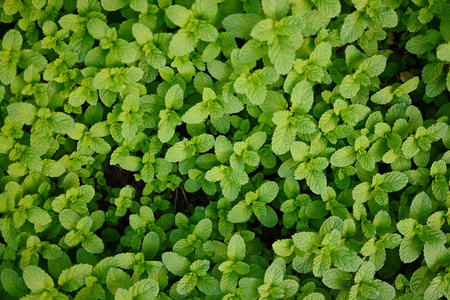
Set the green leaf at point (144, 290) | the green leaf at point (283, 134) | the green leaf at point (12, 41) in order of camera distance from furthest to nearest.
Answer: the green leaf at point (12, 41) → the green leaf at point (283, 134) → the green leaf at point (144, 290)

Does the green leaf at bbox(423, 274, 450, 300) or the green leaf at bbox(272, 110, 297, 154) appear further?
the green leaf at bbox(272, 110, 297, 154)

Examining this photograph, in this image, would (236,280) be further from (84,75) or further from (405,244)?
(84,75)

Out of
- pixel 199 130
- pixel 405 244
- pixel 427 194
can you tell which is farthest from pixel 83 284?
pixel 427 194

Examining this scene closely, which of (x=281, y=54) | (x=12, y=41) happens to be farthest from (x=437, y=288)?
(x=12, y=41)

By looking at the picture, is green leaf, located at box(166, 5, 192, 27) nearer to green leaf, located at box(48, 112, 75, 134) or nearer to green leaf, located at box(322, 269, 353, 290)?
green leaf, located at box(48, 112, 75, 134)

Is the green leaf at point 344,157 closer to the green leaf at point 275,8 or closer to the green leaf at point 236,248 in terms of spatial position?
the green leaf at point 236,248

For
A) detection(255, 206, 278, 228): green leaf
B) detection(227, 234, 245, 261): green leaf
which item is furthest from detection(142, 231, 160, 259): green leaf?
detection(255, 206, 278, 228): green leaf

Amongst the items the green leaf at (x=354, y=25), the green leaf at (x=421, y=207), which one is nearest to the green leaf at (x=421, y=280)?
the green leaf at (x=421, y=207)

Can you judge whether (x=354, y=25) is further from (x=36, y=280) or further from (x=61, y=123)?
(x=36, y=280)
